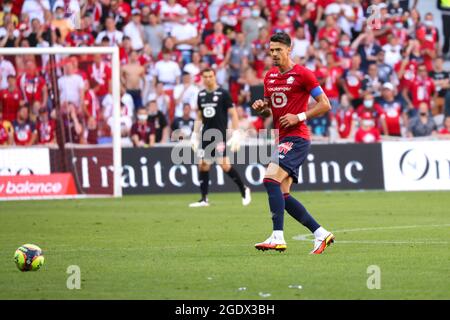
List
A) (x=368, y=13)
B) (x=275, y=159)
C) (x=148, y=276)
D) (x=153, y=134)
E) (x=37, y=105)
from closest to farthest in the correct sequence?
(x=148, y=276), (x=275, y=159), (x=37, y=105), (x=153, y=134), (x=368, y=13)

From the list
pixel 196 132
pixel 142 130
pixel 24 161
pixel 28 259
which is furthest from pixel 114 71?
pixel 28 259

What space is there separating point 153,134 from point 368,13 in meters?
6.82

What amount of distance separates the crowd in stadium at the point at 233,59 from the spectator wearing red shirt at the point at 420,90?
3cm

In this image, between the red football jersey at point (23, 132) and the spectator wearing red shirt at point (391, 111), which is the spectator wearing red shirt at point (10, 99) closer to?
the red football jersey at point (23, 132)

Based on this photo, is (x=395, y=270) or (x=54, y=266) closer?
(x=395, y=270)

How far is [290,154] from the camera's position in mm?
13125

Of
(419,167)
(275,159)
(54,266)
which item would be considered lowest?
(419,167)

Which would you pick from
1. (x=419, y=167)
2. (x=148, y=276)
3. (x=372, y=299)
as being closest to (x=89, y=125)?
(x=419, y=167)

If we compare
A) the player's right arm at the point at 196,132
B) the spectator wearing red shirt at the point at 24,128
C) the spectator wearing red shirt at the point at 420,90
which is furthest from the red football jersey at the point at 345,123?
the spectator wearing red shirt at the point at 24,128

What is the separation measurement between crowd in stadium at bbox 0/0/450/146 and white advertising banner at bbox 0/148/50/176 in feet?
2.89

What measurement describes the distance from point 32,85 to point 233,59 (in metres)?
6.22
